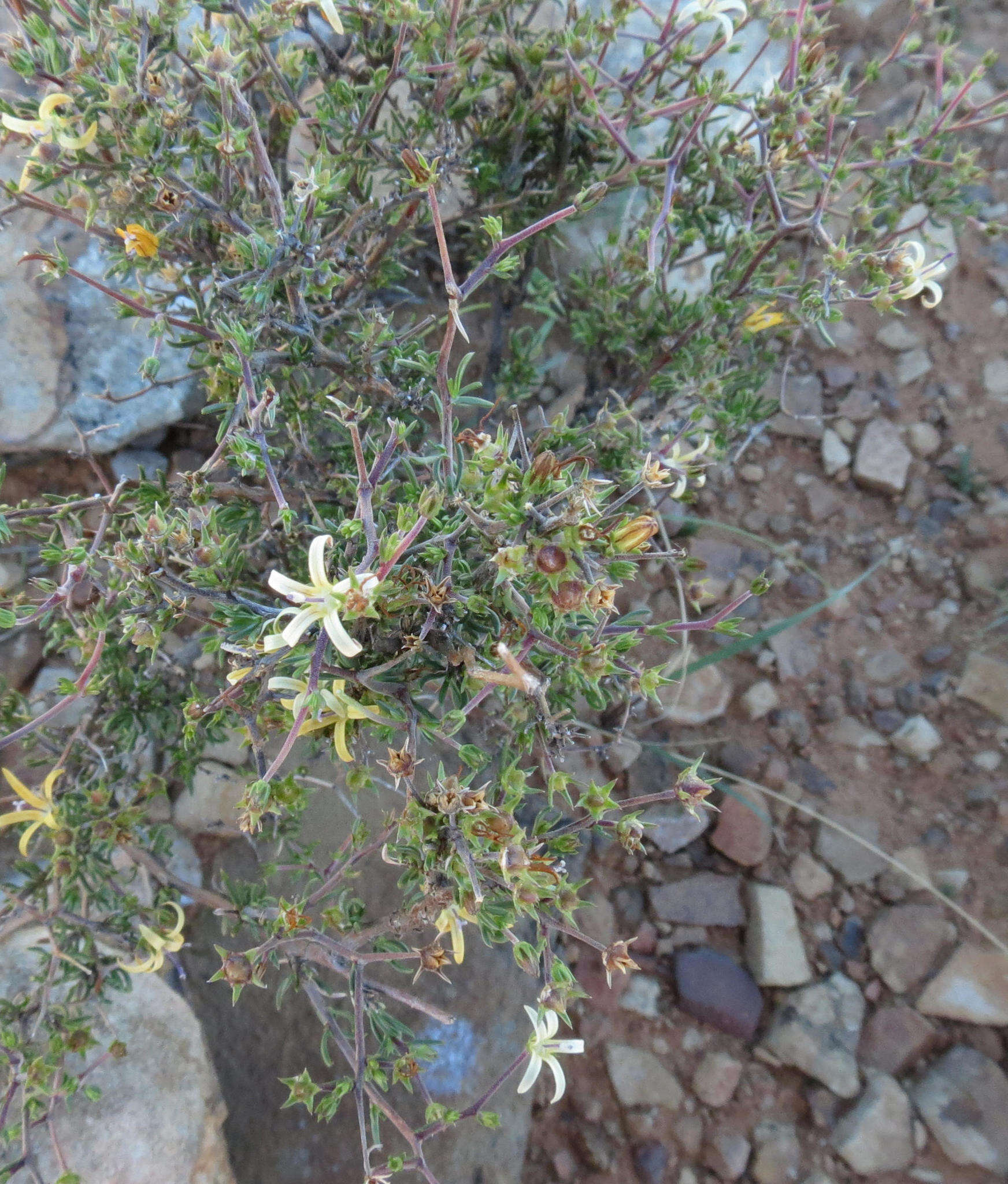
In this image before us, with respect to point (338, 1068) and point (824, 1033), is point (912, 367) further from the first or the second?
point (338, 1068)

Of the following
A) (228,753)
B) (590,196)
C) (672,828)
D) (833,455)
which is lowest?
(228,753)

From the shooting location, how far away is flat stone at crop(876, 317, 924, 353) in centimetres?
342

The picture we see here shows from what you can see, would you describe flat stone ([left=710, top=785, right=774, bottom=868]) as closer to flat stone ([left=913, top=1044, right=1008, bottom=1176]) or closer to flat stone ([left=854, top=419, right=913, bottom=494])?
flat stone ([left=913, top=1044, right=1008, bottom=1176])

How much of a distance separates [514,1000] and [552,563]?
5.62 feet

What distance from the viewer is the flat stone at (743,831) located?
2.82 metres

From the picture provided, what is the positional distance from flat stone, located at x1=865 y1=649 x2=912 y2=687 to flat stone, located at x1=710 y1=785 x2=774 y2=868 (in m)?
0.61

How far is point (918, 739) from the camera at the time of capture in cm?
290

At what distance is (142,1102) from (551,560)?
5.65 ft

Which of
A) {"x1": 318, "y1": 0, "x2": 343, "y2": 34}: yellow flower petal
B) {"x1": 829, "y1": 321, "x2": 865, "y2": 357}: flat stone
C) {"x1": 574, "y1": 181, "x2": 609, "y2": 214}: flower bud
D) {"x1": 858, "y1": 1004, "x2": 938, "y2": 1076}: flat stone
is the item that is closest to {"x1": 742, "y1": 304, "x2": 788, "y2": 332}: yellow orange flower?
{"x1": 574, "y1": 181, "x2": 609, "y2": 214}: flower bud

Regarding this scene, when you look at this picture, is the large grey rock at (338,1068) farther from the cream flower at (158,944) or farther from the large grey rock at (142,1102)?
the cream flower at (158,944)

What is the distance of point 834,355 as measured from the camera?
3.43 metres

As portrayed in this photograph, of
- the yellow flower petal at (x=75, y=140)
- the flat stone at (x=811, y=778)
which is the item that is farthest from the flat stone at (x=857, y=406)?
the yellow flower petal at (x=75, y=140)

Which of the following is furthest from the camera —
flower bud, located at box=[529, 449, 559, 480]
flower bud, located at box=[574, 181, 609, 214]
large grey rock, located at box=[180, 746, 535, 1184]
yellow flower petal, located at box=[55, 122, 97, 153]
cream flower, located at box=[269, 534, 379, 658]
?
large grey rock, located at box=[180, 746, 535, 1184]

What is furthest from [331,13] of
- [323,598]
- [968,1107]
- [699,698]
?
[968,1107]
